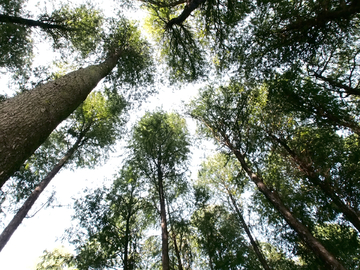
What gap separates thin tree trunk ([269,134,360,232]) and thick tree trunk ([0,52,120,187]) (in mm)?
9439

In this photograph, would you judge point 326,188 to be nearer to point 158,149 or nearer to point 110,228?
point 158,149

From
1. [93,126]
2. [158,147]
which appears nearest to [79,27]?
[93,126]

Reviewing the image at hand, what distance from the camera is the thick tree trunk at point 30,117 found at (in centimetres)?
188

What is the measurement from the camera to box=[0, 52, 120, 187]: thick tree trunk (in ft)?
6.17

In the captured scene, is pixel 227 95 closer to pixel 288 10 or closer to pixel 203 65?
pixel 203 65

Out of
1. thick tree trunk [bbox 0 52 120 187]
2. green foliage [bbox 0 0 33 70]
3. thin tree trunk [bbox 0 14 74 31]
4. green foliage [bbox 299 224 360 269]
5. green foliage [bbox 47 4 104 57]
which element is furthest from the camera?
green foliage [bbox 299 224 360 269]

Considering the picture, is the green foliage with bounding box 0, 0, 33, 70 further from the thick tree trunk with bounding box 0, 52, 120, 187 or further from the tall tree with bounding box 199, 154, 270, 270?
the tall tree with bounding box 199, 154, 270, 270

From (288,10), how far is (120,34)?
8.31 m

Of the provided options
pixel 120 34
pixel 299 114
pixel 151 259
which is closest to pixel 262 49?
pixel 299 114

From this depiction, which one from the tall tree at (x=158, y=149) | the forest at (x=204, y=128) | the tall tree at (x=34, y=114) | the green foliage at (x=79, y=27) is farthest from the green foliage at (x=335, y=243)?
the green foliage at (x=79, y=27)

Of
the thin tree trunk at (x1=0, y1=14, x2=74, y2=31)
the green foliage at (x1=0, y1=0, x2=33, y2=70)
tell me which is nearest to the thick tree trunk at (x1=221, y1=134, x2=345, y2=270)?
the thin tree trunk at (x1=0, y1=14, x2=74, y2=31)

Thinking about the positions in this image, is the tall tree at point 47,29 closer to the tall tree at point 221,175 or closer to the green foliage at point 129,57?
the green foliage at point 129,57

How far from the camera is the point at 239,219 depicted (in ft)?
43.2

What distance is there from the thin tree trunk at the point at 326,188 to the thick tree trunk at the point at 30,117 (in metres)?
9.44
